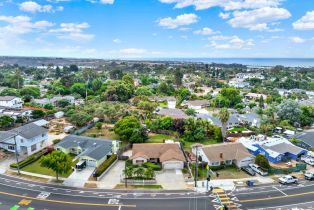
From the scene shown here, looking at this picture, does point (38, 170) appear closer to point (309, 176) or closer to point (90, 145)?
point (90, 145)

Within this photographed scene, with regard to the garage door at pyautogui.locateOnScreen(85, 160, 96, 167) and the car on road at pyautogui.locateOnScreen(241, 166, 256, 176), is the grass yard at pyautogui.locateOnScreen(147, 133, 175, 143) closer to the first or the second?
the garage door at pyautogui.locateOnScreen(85, 160, 96, 167)

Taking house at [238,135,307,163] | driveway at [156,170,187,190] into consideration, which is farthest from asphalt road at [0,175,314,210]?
house at [238,135,307,163]

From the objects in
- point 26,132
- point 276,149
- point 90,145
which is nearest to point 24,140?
point 26,132

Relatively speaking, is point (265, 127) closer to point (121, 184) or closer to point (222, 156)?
point (222, 156)

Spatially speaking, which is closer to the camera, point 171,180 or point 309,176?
point 171,180

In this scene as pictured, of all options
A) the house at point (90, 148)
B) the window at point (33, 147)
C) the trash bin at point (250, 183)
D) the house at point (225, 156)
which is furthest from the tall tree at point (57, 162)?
the trash bin at point (250, 183)

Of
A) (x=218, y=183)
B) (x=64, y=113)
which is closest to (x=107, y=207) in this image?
(x=218, y=183)

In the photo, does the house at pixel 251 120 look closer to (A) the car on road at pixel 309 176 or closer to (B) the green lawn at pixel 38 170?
(A) the car on road at pixel 309 176
